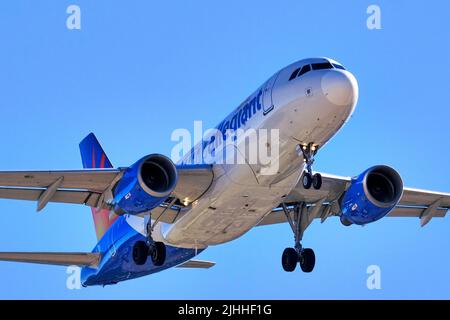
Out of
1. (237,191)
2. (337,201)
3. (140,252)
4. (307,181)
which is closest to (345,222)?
(337,201)

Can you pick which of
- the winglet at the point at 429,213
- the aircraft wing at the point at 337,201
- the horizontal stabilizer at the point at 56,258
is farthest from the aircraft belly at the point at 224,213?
the winglet at the point at 429,213

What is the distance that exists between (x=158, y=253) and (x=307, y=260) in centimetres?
549

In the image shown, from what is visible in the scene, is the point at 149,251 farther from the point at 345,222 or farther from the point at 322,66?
the point at 322,66

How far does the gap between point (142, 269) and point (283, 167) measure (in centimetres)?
923

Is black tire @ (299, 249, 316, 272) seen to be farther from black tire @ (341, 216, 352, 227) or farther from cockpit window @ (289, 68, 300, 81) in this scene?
cockpit window @ (289, 68, 300, 81)

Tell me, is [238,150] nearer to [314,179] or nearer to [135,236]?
[314,179]

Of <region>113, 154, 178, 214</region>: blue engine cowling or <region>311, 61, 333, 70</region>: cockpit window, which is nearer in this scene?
<region>311, 61, 333, 70</region>: cockpit window

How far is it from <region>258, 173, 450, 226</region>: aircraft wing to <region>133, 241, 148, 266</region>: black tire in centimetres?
552

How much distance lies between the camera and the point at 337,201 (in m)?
35.2

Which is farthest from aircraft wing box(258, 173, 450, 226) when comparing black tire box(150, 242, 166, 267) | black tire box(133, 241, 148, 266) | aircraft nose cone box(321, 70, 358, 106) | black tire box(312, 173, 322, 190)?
aircraft nose cone box(321, 70, 358, 106)

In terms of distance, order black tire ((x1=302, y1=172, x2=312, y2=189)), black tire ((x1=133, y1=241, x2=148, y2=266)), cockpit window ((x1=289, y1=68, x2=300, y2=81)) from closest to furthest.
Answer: black tire ((x1=302, y1=172, x2=312, y2=189)), cockpit window ((x1=289, y1=68, x2=300, y2=81)), black tire ((x1=133, y1=241, x2=148, y2=266))

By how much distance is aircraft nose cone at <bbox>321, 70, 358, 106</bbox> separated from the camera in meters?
27.0

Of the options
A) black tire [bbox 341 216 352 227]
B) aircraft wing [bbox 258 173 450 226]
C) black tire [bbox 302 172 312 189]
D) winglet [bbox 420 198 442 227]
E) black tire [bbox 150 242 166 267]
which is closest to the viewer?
black tire [bbox 302 172 312 189]
